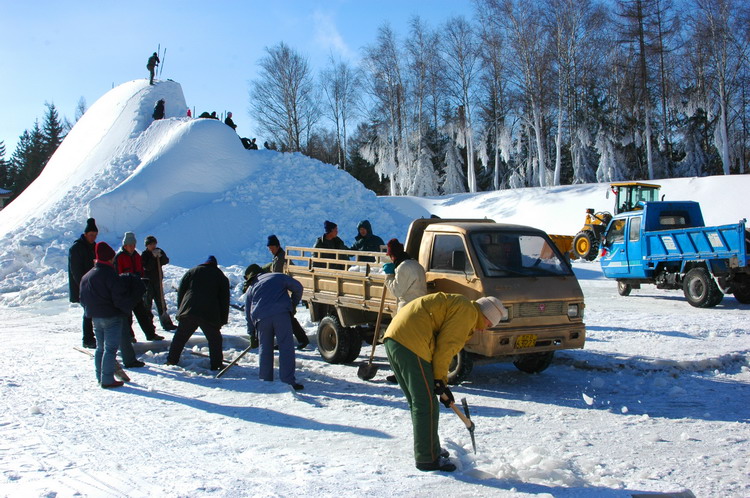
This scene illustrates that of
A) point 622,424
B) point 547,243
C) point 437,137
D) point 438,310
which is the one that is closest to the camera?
point 438,310

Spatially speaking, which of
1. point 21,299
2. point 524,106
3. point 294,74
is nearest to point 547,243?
point 21,299

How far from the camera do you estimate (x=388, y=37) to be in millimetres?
37344

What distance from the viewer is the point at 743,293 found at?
13109mm

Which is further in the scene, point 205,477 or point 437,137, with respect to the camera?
point 437,137

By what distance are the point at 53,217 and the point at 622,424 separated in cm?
2023

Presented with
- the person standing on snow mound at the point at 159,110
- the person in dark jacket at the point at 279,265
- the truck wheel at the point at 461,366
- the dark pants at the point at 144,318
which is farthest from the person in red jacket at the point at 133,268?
the person standing on snow mound at the point at 159,110

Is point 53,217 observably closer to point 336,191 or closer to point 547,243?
point 336,191

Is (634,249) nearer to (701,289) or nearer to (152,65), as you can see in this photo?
(701,289)

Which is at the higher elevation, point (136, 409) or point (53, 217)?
point (53, 217)

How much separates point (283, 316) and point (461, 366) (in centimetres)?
210

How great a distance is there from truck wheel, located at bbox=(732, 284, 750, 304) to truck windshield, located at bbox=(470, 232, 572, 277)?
7970mm

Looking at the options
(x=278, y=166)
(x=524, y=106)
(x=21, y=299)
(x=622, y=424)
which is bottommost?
(x=622, y=424)

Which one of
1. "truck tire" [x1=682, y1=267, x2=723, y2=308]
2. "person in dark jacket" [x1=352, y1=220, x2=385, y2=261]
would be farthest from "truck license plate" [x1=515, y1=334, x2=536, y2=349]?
"truck tire" [x1=682, y1=267, x2=723, y2=308]

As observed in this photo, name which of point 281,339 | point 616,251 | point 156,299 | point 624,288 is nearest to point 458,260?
point 281,339
